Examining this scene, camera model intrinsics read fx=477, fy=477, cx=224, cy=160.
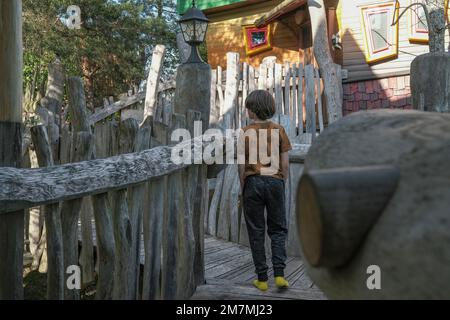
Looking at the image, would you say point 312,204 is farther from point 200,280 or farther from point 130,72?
point 130,72

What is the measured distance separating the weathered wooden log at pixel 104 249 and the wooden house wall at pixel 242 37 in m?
11.2

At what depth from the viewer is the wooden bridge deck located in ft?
9.98

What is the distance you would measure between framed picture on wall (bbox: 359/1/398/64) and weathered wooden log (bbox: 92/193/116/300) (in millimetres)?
9829

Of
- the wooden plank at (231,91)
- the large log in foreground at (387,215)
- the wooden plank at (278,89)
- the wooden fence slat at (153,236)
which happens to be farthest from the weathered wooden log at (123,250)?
the wooden plank at (278,89)

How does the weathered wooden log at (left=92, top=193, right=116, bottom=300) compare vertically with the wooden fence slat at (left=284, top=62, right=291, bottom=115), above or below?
below

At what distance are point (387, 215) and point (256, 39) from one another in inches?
509

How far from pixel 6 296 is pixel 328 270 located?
134 centimetres

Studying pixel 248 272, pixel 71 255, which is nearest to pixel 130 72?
pixel 248 272

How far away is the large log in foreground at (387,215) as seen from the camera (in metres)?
1.08

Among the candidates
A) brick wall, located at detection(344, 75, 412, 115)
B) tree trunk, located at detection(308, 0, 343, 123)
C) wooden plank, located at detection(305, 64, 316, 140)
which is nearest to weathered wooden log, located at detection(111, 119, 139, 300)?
wooden plank, located at detection(305, 64, 316, 140)

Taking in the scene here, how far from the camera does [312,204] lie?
1.14 m

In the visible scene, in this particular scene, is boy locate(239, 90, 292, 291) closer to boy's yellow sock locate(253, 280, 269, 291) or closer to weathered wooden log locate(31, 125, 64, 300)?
boy's yellow sock locate(253, 280, 269, 291)

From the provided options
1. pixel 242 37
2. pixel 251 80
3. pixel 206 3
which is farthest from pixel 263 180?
pixel 206 3

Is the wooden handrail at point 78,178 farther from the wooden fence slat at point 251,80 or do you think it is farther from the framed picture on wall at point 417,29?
the framed picture on wall at point 417,29
